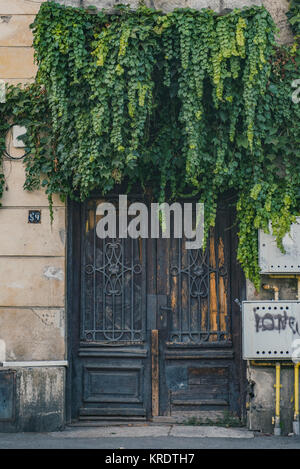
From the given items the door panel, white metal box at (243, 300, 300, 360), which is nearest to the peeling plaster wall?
white metal box at (243, 300, 300, 360)

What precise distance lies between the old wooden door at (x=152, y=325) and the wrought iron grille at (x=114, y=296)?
0.01 metres

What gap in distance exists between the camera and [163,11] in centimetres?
805

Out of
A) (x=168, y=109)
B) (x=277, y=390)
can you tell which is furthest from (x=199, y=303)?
(x=168, y=109)

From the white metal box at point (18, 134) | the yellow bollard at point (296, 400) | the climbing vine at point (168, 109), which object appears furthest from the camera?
the white metal box at point (18, 134)

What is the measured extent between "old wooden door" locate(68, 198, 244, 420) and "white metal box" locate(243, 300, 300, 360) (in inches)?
19.8

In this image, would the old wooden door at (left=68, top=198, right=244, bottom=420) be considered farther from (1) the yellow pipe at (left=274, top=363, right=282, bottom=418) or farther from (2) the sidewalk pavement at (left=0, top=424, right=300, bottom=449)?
(1) the yellow pipe at (left=274, top=363, right=282, bottom=418)

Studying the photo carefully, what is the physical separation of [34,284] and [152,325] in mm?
1465

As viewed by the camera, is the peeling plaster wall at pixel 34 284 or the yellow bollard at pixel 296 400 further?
the peeling plaster wall at pixel 34 284

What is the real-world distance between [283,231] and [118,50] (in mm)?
2664

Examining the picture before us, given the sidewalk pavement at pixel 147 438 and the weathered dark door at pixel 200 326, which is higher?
the weathered dark door at pixel 200 326

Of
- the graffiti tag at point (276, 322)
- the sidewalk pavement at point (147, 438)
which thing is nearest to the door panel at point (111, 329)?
the sidewalk pavement at point (147, 438)

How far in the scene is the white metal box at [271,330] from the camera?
25.4ft

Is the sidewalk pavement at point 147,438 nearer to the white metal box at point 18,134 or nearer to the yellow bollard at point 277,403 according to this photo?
the yellow bollard at point 277,403

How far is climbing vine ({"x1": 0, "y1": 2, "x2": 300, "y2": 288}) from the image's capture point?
7.55m
